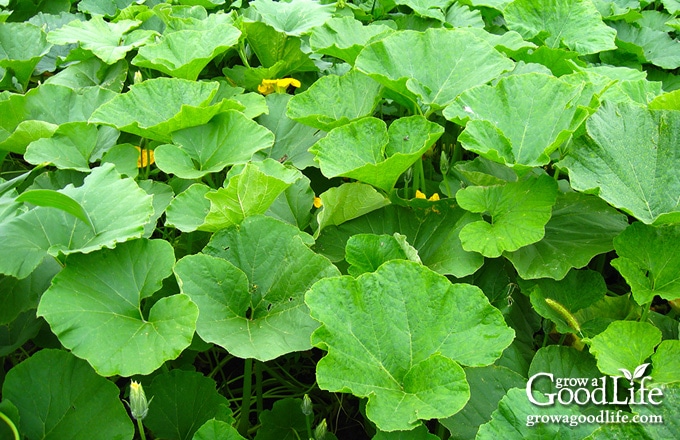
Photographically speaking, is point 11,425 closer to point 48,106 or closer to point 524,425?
point 524,425

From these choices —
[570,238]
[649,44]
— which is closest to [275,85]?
[570,238]

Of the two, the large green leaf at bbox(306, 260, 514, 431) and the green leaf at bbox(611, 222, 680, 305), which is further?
the green leaf at bbox(611, 222, 680, 305)

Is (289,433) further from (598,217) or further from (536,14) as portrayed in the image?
(536,14)

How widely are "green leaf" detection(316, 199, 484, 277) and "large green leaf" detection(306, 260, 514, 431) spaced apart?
0.30 m

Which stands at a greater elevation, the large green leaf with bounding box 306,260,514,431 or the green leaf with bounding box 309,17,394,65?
the green leaf with bounding box 309,17,394,65

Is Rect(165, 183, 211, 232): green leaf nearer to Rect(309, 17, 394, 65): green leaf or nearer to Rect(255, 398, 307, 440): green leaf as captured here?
Rect(255, 398, 307, 440): green leaf

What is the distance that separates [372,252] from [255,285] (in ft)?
0.95

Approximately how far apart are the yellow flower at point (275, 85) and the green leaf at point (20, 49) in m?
0.83

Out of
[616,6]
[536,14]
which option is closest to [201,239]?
[536,14]

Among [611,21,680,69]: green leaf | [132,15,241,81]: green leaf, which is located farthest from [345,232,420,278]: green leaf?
[611,21,680,69]: green leaf

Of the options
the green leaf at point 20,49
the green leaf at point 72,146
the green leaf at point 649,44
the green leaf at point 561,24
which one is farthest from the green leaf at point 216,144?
the green leaf at point 649,44

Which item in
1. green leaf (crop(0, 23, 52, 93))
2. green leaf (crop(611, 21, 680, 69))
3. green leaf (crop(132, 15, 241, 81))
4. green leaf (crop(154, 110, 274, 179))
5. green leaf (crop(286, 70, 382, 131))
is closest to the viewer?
green leaf (crop(154, 110, 274, 179))

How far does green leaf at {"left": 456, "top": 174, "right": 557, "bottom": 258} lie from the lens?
4.82 ft

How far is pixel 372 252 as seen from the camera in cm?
151
